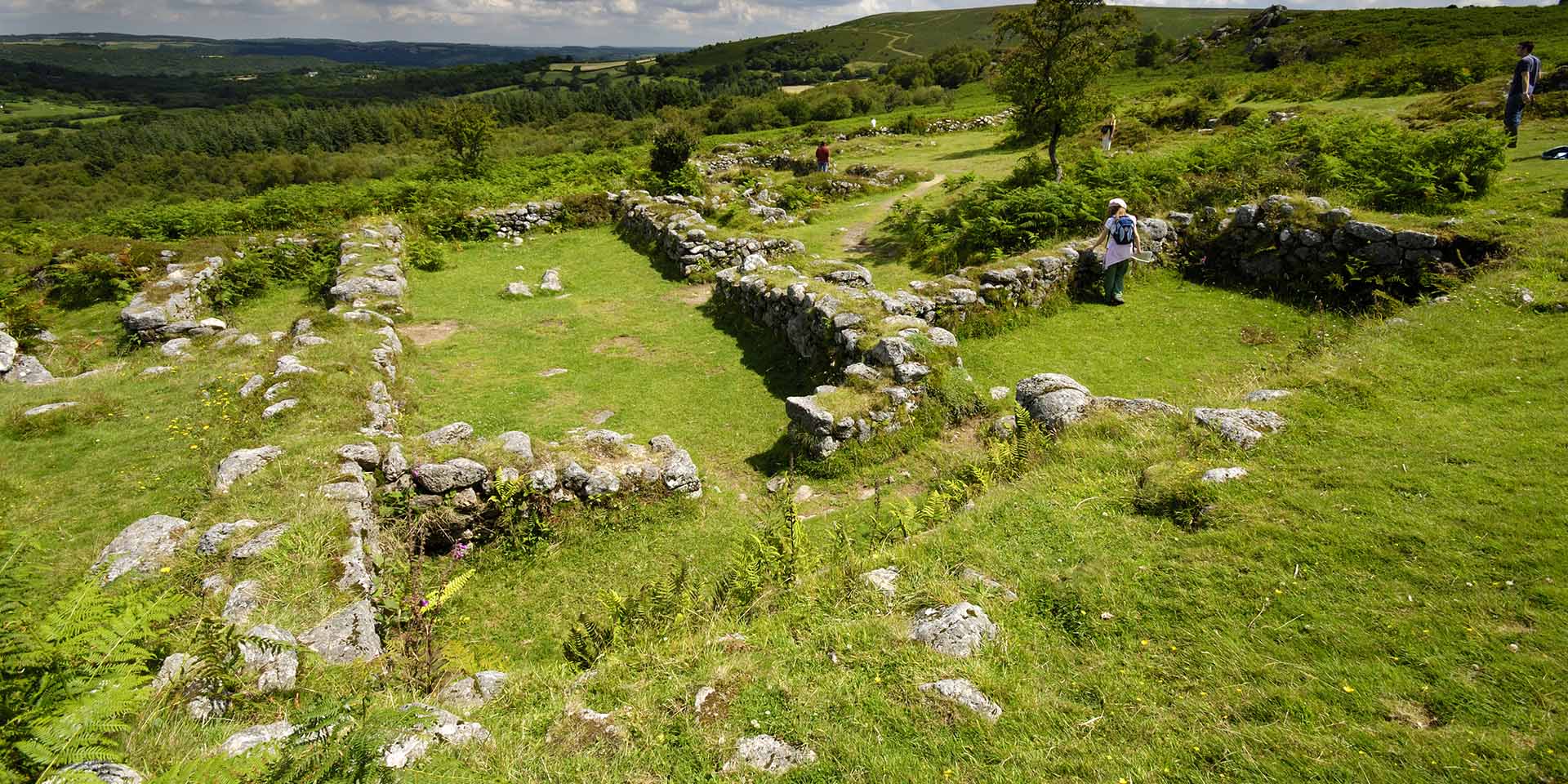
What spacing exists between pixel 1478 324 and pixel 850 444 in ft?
32.7

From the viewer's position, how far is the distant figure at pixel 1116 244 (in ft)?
45.1

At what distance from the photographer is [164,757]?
4133mm

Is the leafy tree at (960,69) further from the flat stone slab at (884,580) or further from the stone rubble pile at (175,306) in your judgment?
the flat stone slab at (884,580)

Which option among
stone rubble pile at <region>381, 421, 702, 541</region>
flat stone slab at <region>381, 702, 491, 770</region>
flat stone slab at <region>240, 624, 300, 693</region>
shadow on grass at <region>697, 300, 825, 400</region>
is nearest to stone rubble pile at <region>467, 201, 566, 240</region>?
shadow on grass at <region>697, 300, 825, 400</region>

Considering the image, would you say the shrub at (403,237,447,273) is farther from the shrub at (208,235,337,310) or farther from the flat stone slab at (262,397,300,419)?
the flat stone slab at (262,397,300,419)

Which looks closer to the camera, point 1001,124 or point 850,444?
Answer: point 850,444

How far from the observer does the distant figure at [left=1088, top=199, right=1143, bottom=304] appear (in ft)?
45.1

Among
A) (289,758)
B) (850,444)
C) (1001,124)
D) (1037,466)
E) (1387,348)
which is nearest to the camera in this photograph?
(289,758)

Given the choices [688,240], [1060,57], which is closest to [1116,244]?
[1060,57]

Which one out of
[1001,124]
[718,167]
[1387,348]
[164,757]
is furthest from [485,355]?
[1001,124]

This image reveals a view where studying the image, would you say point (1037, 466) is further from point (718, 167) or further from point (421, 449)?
point (718, 167)

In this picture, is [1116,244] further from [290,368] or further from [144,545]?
[144,545]

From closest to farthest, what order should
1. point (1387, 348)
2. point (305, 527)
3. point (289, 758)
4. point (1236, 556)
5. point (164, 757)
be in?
point (289, 758) < point (164, 757) < point (1236, 556) < point (305, 527) < point (1387, 348)

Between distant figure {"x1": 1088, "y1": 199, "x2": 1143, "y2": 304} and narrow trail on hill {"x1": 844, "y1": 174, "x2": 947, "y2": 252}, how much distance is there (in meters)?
8.06
